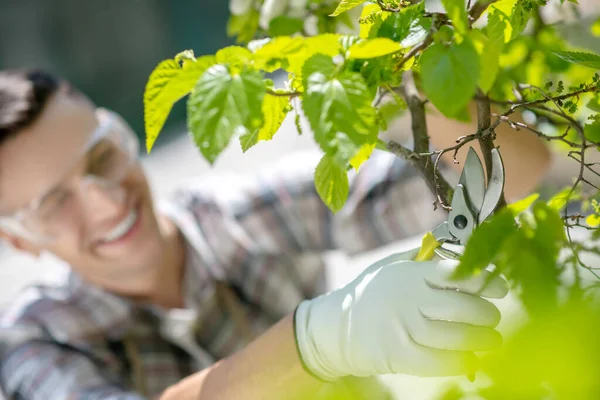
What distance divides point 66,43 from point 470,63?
12.4 ft

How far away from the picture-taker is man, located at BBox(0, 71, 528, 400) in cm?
103

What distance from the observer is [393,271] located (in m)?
0.49

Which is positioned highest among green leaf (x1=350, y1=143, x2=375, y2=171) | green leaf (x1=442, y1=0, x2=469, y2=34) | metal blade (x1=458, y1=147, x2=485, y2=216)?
green leaf (x1=442, y1=0, x2=469, y2=34)

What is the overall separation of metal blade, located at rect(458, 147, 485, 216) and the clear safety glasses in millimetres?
788

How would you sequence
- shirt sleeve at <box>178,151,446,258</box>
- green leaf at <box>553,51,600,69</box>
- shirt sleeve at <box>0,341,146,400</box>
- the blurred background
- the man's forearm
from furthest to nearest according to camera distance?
the blurred background
shirt sleeve at <box>178,151,446,258</box>
shirt sleeve at <box>0,341,146,400</box>
the man's forearm
green leaf at <box>553,51,600,69</box>

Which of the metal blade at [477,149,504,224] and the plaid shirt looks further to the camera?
the plaid shirt

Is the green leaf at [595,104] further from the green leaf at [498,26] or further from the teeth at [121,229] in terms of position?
the teeth at [121,229]

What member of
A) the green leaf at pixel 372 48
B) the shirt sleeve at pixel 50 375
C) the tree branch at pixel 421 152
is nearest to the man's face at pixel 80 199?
the shirt sleeve at pixel 50 375

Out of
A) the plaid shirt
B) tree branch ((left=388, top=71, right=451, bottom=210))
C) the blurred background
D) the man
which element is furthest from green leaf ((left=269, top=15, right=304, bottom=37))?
the blurred background

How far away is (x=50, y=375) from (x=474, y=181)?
→ 2.75ft

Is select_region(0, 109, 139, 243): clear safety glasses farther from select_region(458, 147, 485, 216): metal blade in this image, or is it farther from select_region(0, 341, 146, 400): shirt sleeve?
select_region(458, 147, 485, 216): metal blade

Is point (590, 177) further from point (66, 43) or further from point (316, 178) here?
point (66, 43)

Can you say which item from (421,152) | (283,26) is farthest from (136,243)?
(421,152)

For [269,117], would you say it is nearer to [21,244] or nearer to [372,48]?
[372,48]
